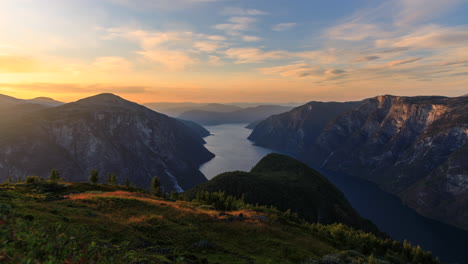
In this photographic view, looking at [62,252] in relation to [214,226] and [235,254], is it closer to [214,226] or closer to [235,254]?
[235,254]

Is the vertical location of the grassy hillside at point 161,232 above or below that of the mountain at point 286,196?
above

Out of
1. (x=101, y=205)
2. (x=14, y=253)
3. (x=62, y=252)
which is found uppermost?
(x=14, y=253)

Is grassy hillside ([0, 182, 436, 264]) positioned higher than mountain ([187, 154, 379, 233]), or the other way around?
grassy hillside ([0, 182, 436, 264])

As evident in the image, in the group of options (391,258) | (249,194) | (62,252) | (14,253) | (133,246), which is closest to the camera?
(14,253)

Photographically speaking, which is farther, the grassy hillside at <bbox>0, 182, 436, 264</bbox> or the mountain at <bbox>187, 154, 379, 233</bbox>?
the mountain at <bbox>187, 154, 379, 233</bbox>

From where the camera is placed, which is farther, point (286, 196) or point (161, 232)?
point (286, 196)

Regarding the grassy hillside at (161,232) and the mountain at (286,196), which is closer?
the grassy hillside at (161,232)

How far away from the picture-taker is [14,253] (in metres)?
12.6

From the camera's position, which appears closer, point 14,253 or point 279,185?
point 14,253

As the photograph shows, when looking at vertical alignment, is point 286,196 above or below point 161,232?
below

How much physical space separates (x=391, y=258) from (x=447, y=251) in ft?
621

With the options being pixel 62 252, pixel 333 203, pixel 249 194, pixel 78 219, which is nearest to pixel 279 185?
pixel 249 194

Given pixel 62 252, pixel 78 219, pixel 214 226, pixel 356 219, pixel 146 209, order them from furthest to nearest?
pixel 356 219
pixel 146 209
pixel 214 226
pixel 78 219
pixel 62 252

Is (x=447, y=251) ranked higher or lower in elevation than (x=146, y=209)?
lower
